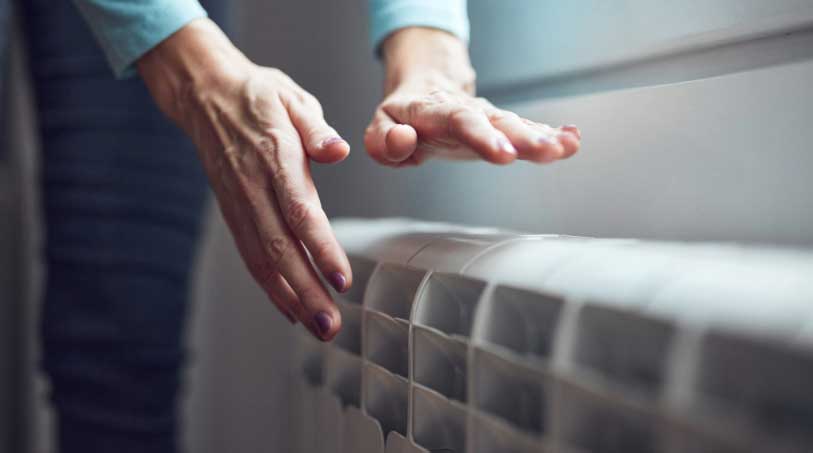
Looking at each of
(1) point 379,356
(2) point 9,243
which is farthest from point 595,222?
(2) point 9,243

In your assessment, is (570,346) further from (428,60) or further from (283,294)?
(428,60)

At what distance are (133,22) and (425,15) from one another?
0.23 metres

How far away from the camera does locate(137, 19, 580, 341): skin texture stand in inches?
16.7

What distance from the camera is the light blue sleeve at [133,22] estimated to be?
532mm

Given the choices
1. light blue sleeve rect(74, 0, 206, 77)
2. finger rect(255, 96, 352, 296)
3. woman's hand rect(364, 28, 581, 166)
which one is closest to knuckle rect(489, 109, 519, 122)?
woman's hand rect(364, 28, 581, 166)

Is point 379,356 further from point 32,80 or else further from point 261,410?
point 261,410

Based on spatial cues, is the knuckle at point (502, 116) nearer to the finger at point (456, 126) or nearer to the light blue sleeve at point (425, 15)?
the finger at point (456, 126)

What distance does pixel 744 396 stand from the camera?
22 cm

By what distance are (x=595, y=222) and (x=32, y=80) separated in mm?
660

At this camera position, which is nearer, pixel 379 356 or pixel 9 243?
pixel 379 356

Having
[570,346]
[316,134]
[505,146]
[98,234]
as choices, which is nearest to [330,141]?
[316,134]

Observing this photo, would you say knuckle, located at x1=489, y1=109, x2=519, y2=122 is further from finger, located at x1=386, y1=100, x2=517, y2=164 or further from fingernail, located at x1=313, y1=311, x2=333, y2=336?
fingernail, located at x1=313, y1=311, x2=333, y2=336

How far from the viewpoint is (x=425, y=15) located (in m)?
0.61

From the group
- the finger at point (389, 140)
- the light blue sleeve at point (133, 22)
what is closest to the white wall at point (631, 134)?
the finger at point (389, 140)
